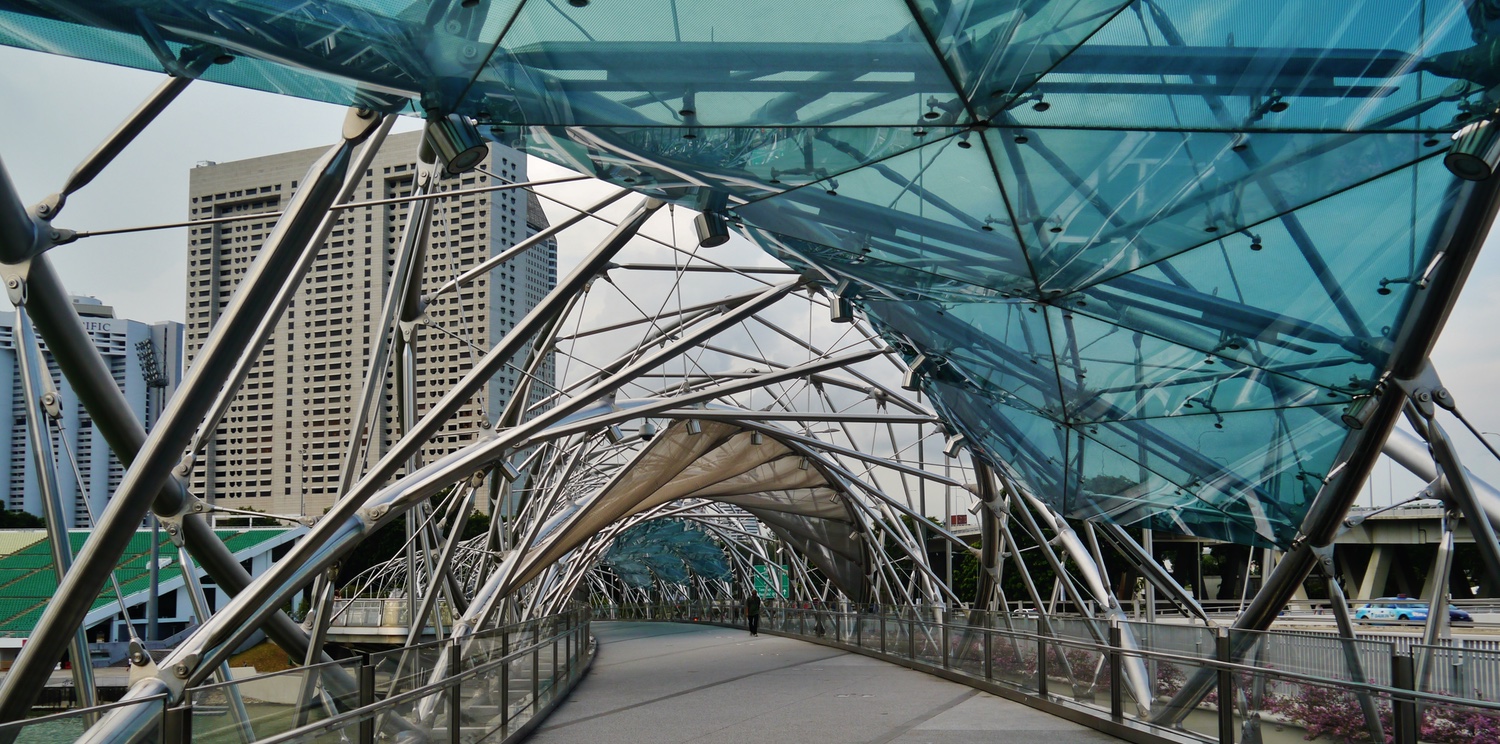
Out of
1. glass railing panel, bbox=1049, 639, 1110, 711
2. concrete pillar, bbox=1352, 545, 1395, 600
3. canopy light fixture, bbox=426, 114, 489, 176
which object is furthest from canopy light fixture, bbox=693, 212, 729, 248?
concrete pillar, bbox=1352, 545, 1395, 600

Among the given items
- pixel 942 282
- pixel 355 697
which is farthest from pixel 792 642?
pixel 355 697

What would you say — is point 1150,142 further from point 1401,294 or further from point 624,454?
point 624,454

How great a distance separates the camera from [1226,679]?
457 inches

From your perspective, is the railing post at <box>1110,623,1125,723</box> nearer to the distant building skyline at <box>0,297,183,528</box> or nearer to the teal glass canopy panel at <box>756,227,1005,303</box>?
the teal glass canopy panel at <box>756,227,1005,303</box>

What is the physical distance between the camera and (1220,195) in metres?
9.63

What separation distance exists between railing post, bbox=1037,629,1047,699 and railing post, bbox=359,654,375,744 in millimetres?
9804

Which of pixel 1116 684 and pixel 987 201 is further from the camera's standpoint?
pixel 1116 684

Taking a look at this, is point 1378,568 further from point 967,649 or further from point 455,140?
point 455,140

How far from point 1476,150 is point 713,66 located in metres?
5.44

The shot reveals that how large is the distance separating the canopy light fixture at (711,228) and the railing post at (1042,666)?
8.16m

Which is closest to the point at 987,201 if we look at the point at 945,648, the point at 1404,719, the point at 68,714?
the point at 1404,719

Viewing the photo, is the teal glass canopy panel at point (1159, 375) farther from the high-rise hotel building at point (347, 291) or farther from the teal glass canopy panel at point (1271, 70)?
the high-rise hotel building at point (347, 291)

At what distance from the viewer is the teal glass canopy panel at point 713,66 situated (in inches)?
300

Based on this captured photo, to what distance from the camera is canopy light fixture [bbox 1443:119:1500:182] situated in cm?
858
